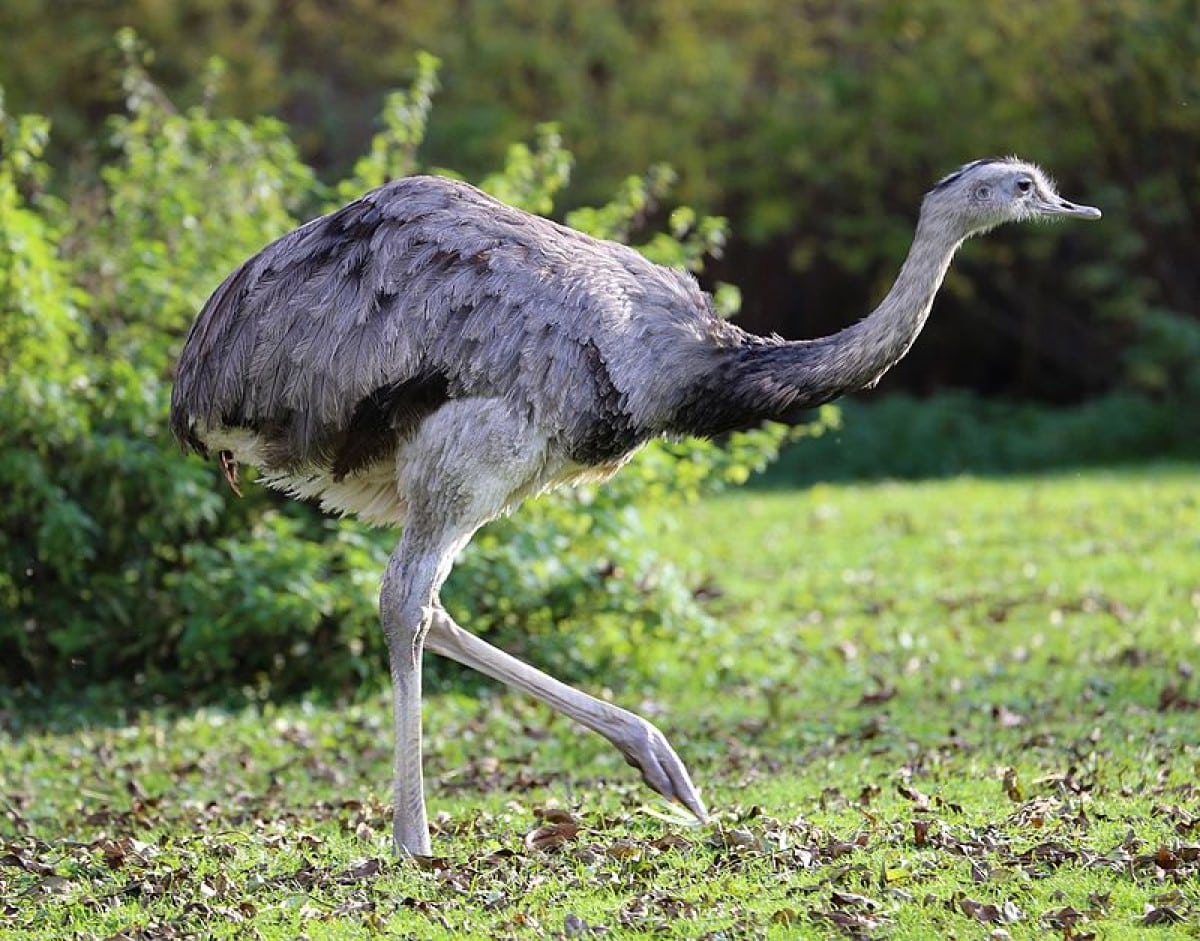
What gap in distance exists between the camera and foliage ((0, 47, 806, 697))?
9352 mm

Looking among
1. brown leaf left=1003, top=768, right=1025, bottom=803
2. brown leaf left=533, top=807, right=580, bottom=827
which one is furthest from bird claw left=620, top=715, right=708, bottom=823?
brown leaf left=1003, top=768, right=1025, bottom=803

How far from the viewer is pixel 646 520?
10.8 metres

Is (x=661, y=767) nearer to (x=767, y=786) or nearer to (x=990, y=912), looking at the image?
(x=767, y=786)

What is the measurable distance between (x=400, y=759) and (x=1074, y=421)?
43.7 ft

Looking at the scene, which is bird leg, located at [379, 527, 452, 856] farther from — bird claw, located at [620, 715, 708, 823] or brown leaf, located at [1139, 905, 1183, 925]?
brown leaf, located at [1139, 905, 1183, 925]

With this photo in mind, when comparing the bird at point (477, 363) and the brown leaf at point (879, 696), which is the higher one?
the bird at point (477, 363)

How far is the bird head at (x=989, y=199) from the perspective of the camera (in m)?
6.54

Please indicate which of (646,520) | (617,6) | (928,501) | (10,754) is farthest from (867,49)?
(10,754)

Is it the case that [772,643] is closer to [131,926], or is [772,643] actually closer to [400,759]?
[400,759]

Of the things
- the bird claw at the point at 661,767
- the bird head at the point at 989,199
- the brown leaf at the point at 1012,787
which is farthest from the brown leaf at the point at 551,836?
the bird head at the point at 989,199

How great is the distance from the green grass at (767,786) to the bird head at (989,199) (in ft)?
6.25

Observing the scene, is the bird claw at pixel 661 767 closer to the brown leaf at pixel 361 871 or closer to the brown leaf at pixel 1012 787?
the brown leaf at pixel 361 871

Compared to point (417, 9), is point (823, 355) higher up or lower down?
lower down

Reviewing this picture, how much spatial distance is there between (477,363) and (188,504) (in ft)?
11.7
